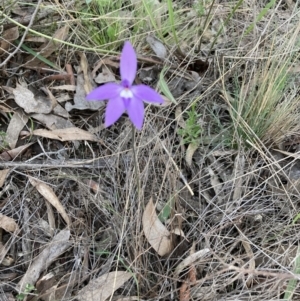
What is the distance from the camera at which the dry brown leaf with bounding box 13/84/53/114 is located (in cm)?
188

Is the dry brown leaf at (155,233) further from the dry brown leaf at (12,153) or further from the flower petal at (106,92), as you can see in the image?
the flower petal at (106,92)

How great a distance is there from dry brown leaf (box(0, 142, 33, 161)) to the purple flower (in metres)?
0.75

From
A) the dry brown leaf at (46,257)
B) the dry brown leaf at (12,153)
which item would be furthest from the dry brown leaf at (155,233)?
the dry brown leaf at (12,153)

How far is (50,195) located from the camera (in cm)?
172

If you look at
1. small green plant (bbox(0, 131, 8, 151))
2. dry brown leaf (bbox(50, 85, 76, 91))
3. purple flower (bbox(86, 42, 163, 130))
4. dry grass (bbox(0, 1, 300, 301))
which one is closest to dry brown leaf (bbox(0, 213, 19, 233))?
dry grass (bbox(0, 1, 300, 301))

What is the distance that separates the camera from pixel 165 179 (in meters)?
1.72

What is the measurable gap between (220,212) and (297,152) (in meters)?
0.35

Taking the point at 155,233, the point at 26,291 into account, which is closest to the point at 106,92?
the point at 155,233

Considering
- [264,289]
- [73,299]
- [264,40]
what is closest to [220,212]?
[264,289]

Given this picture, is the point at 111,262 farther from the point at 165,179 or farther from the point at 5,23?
the point at 5,23

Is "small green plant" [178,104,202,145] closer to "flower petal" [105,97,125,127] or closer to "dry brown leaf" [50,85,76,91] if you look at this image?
"dry brown leaf" [50,85,76,91]

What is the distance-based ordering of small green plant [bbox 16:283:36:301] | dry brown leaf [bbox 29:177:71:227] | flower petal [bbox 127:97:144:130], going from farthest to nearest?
dry brown leaf [bbox 29:177:71:227]
small green plant [bbox 16:283:36:301]
flower petal [bbox 127:97:144:130]

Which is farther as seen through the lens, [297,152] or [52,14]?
[52,14]

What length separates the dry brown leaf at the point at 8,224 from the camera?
166 centimetres
